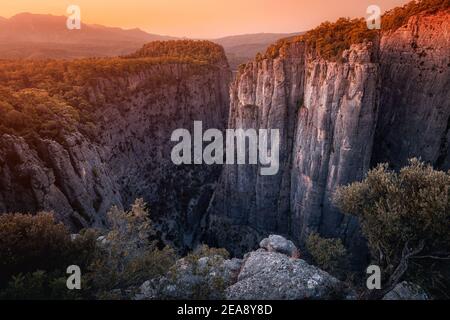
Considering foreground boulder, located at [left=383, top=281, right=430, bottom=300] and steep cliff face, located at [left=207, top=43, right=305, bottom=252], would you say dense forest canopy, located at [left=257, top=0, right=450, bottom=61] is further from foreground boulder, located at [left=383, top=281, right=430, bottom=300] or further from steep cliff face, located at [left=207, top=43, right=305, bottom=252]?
foreground boulder, located at [left=383, top=281, right=430, bottom=300]

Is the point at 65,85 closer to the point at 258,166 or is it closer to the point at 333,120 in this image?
the point at 258,166

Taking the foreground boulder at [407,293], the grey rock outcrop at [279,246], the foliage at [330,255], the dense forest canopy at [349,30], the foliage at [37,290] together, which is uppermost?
the dense forest canopy at [349,30]

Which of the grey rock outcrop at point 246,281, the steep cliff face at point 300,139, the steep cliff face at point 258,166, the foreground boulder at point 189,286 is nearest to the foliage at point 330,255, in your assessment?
the steep cliff face at point 300,139

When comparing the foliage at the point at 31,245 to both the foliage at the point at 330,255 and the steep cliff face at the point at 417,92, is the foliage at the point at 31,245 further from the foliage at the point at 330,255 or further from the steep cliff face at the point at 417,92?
the steep cliff face at the point at 417,92

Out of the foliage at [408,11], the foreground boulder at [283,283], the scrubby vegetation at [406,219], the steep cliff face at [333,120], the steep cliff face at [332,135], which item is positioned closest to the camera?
the scrubby vegetation at [406,219]

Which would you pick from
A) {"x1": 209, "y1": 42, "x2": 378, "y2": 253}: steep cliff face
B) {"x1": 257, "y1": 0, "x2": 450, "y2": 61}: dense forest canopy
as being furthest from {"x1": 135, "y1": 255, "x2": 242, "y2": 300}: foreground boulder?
{"x1": 257, "y1": 0, "x2": 450, "y2": 61}: dense forest canopy
